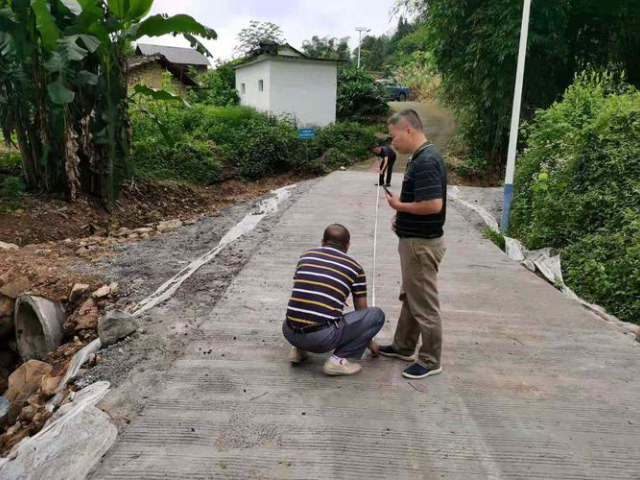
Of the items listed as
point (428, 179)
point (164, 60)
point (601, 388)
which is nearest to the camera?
point (428, 179)

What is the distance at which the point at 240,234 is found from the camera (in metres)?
7.95

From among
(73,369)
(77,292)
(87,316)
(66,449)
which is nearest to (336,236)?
(66,449)

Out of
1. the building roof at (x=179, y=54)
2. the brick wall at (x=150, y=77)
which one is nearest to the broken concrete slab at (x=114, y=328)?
the brick wall at (x=150, y=77)

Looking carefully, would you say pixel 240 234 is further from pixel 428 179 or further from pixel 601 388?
pixel 601 388

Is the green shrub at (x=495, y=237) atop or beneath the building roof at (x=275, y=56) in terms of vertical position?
beneath

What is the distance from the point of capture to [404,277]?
137 inches

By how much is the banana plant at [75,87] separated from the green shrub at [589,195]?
676cm

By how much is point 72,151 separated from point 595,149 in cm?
888

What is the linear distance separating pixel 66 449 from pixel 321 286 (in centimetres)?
177

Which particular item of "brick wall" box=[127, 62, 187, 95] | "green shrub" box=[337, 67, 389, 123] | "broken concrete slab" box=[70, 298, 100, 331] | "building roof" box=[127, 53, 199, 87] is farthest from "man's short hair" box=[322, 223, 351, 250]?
"brick wall" box=[127, 62, 187, 95]

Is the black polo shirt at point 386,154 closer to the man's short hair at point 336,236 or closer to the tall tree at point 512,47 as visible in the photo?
the tall tree at point 512,47

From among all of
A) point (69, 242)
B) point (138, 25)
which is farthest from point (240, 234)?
point (138, 25)

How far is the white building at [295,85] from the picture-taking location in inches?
781

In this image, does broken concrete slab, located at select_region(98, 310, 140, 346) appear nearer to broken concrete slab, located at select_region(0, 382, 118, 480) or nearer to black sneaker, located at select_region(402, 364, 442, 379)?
broken concrete slab, located at select_region(0, 382, 118, 480)
